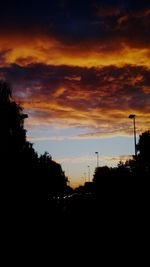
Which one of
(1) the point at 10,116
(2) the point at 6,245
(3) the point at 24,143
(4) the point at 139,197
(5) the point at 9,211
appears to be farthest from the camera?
(3) the point at 24,143

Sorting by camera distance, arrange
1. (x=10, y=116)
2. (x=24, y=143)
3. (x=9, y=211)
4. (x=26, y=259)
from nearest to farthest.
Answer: (x=26, y=259)
(x=9, y=211)
(x=10, y=116)
(x=24, y=143)

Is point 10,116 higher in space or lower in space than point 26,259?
higher

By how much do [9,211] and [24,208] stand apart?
3596mm

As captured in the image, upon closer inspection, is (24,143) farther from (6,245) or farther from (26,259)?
(26,259)

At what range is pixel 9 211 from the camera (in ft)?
91.5

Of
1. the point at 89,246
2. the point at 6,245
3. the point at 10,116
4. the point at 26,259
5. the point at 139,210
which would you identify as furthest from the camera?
the point at 10,116

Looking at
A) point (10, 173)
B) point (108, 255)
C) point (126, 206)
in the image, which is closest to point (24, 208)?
point (10, 173)

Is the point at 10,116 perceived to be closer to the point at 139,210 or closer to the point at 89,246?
the point at 139,210

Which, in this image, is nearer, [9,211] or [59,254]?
[59,254]

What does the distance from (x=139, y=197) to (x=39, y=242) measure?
18.0 meters

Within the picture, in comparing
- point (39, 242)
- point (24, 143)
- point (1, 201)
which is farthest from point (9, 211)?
point (24, 143)

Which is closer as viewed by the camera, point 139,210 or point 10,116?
point 139,210

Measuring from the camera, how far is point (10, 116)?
46.6 m

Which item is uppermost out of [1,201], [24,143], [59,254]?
[24,143]
